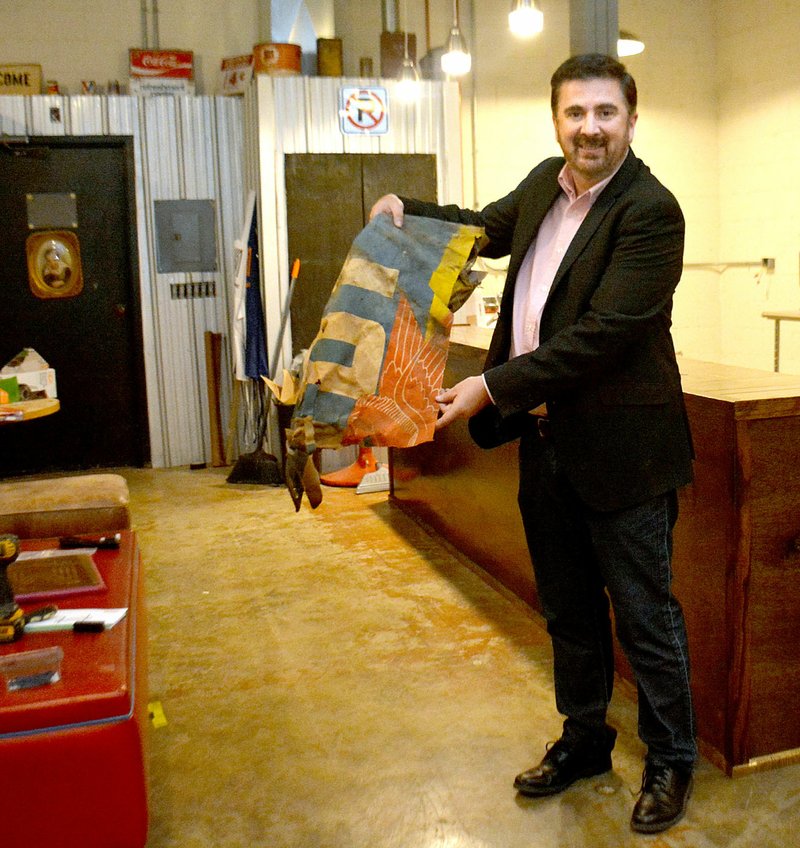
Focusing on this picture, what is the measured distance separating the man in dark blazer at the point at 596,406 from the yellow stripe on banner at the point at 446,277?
10 cm

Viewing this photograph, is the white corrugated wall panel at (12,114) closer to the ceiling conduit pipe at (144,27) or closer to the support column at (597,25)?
the ceiling conduit pipe at (144,27)

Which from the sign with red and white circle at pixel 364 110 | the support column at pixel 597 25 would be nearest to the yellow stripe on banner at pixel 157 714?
the support column at pixel 597 25

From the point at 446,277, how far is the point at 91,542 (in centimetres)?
143

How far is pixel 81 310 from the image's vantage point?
6301mm

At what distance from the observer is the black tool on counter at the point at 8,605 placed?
2.16m

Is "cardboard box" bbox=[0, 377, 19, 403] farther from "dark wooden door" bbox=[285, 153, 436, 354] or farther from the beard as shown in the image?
the beard

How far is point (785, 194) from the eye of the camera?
22.3ft

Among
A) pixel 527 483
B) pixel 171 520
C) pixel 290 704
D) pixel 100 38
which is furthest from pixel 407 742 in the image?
pixel 100 38

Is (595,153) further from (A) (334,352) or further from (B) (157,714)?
(B) (157,714)

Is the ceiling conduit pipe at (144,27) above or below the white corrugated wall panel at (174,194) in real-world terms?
above

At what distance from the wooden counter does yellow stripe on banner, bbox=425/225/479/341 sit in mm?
687

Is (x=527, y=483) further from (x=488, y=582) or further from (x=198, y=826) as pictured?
(x=488, y=582)

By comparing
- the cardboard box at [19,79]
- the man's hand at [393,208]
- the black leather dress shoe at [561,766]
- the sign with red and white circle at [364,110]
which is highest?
the cardboard box at [19,79]

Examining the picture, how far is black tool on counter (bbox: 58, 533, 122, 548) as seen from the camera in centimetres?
287
